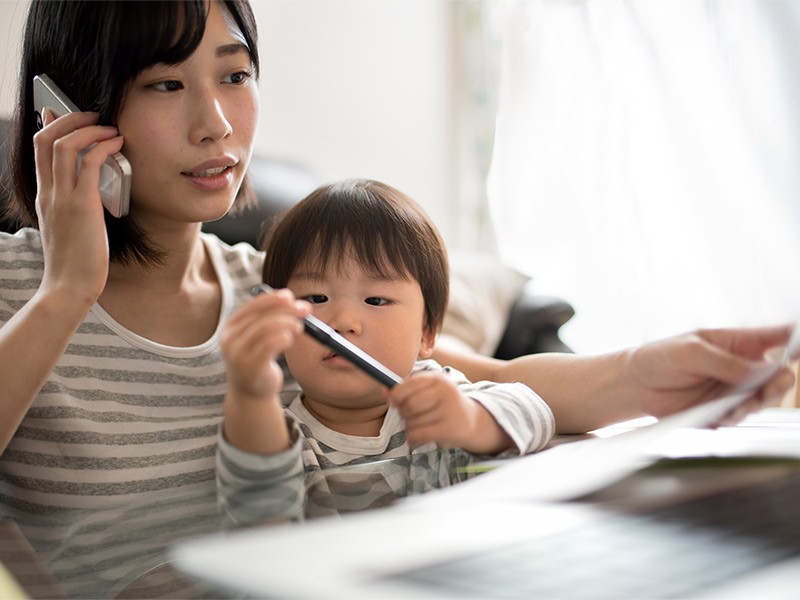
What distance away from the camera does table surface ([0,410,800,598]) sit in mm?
527

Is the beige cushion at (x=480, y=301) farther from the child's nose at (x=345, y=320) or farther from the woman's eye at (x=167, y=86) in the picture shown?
the woman's eye at (x=167, y=86)

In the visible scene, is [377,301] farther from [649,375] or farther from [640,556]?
[640,556]

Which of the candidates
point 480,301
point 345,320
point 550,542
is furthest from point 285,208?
point 550,542

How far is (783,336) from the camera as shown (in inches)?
29.3

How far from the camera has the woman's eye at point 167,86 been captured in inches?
34.8

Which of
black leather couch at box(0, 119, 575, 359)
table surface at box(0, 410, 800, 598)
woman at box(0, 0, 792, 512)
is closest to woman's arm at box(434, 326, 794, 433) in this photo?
woman at box(0, 0, 792, 512)

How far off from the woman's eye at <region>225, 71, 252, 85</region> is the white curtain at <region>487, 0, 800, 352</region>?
0.57 m

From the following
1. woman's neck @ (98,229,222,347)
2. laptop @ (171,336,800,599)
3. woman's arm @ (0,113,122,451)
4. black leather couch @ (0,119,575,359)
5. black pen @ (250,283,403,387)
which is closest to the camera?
laptop @ (171,336,800,599)

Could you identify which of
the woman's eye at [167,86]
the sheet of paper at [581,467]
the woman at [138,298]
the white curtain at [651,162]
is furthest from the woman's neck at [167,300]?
the white curtain at [651,162]

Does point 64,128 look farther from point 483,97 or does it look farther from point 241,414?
point 483,97

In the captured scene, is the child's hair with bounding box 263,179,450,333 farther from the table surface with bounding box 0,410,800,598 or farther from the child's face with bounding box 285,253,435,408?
the table surface with bounding box 0,410,800,598

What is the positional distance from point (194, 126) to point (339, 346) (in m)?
0.33

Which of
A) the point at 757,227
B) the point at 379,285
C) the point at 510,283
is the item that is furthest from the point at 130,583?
the point at 510,283

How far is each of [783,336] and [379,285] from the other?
0.41 meters
